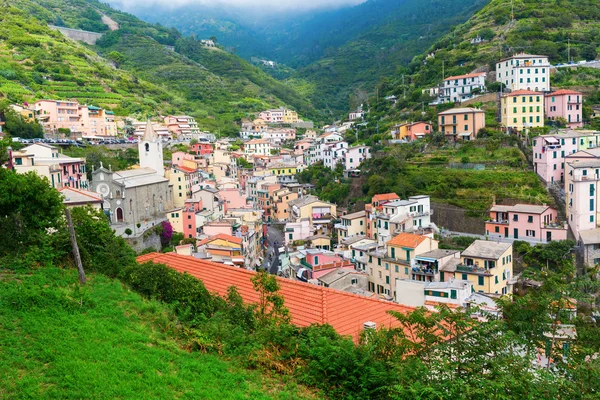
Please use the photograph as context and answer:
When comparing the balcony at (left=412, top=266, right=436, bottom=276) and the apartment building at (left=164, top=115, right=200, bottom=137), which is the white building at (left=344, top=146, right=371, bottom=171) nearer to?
the balcony at (left=412, top=266, right=436, bottom=276)

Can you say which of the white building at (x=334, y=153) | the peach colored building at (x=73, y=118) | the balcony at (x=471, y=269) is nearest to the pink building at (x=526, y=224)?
the balcony at (x=471, y=269)

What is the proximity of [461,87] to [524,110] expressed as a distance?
10.8 meters

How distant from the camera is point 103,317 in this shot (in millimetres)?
10117

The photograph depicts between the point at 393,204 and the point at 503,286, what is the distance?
942 cm

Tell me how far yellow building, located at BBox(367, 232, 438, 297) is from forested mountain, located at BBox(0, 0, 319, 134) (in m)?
49.3

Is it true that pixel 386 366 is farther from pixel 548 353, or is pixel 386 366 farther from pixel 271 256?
pixel 271 256

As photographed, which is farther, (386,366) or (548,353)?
(548,353)

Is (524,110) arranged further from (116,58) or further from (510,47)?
(116,58)

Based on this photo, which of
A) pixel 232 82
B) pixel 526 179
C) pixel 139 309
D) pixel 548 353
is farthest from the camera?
pixel 232 82

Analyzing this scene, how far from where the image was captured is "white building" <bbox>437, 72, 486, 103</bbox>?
54.8m

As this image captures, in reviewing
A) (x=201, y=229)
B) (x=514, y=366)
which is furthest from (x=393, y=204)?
(x=514, y=366)

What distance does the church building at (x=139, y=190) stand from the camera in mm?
37094

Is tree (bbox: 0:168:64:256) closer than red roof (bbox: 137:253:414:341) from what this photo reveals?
No

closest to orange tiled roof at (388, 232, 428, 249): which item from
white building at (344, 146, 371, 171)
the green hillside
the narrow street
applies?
the narrow street
